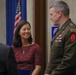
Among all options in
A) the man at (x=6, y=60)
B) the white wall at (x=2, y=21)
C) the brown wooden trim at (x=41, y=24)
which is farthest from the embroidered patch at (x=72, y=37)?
the white wall at (x=2, y=21)

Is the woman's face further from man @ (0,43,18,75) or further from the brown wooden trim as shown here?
man @ (0,43,18,75)

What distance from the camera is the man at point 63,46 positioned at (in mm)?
2881

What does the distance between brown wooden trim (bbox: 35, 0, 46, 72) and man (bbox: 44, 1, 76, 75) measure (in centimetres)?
185

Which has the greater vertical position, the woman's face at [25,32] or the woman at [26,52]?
the woman's face at [25,32]

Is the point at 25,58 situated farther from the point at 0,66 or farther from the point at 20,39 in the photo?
the point at 0,66

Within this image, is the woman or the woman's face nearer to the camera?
the woman

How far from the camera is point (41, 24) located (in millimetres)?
4996

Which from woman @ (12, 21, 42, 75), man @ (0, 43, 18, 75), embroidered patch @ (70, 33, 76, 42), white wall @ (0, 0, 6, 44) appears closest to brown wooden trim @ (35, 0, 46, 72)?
woman @ (12, 21, 42, 75)

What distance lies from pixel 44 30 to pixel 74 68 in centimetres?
215

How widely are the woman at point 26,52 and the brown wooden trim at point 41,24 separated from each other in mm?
1003

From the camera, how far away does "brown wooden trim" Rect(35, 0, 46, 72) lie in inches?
197

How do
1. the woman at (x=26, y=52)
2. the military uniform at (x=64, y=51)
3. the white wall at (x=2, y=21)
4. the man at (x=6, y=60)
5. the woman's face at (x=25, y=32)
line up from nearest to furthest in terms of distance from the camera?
1. the man at (x=6, y=60)
2. the military uniform at (x=64, y=51)
3. the woman at (x=26, y=52)
4. the woman's face at (x=25, y=32)
5. the white wall at (x=2, y=21)

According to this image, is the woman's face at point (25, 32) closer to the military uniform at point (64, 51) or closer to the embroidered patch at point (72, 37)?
the military uniform at point (64, 51)

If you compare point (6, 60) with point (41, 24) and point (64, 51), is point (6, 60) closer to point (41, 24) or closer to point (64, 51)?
point (64, 51)
